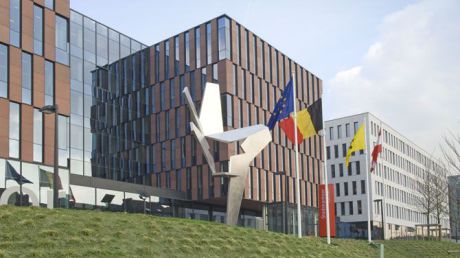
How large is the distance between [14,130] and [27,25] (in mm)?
8017

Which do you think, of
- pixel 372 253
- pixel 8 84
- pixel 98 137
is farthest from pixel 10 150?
pixel 372 253

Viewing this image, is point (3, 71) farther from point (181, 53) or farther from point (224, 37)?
point (181, 53)

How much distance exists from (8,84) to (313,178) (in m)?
43.4

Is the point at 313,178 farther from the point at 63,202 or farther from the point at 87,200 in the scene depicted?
the point at 63,202

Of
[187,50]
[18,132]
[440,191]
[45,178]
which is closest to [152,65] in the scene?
[187,50]

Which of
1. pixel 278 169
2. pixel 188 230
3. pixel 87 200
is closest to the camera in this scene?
pixel 188 230

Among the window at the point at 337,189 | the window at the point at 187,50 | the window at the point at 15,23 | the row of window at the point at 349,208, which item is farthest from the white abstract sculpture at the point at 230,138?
the window at the point at 337,189

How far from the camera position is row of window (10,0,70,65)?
4484cm

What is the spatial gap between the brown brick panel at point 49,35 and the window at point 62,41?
2.67 feet

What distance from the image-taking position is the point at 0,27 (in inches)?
1720

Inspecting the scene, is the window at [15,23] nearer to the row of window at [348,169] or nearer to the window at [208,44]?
the window at [208,44]

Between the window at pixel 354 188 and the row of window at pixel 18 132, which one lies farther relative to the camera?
the window at pixel 354 188

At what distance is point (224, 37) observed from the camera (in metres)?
62.3

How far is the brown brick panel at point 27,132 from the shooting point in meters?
43.8
